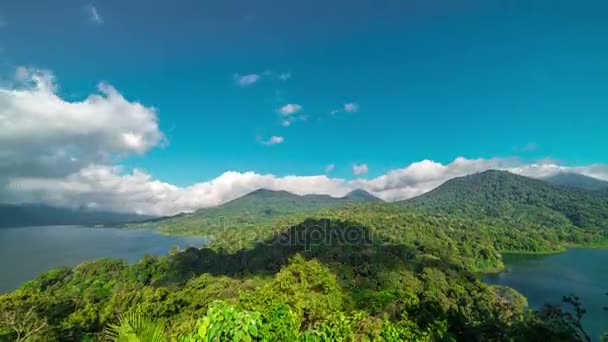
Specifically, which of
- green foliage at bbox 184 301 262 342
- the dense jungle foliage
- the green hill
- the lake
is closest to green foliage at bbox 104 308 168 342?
the dense jungle foliage

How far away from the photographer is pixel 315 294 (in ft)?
36.9

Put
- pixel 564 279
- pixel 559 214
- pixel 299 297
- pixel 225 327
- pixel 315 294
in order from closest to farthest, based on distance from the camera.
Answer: pixel 225 327 < pixel 299 297 < pixel 315 294 < pixel 564 279 < pixel 559 214

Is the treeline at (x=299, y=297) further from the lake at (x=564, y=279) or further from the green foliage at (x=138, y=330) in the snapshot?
the lake at (x=564, y=279)

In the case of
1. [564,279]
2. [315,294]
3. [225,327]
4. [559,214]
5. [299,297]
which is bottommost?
[564,279]

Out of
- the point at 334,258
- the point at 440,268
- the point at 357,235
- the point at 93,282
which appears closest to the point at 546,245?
the point at 357,235

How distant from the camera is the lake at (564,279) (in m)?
42.3

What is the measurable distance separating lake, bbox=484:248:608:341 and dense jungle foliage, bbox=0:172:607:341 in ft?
13.6

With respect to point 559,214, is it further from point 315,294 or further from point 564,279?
point 315,294

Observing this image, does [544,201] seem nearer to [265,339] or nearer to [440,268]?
[440,268]

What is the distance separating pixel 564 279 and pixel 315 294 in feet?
225

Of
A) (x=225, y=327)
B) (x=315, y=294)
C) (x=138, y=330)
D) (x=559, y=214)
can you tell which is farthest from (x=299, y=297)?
(x=559, y=214)

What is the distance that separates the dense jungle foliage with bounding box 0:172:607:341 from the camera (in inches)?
168

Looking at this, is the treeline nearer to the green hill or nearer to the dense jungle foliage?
the dense jungle foliage

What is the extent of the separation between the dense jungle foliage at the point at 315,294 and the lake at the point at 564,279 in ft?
13.6
